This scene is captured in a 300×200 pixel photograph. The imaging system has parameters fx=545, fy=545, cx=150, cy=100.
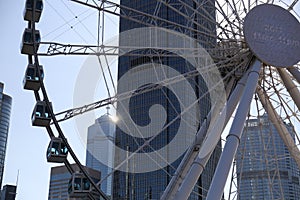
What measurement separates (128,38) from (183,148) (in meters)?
29.1

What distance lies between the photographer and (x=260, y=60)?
1925 centimetres

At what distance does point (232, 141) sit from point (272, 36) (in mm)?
5094

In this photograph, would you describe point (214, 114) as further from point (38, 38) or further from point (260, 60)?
point (38, 38)

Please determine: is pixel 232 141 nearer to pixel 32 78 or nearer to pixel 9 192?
pixel 32 78

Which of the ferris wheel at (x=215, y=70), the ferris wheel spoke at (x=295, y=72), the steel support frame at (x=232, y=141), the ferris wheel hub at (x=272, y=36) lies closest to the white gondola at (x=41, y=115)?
the ferris wheel at (x=215, y=70)

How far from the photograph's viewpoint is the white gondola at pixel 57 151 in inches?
755

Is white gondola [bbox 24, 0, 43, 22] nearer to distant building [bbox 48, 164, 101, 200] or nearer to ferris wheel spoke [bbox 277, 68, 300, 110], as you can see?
ferris wheel spoke [bbox 277, 68, 300, 110]

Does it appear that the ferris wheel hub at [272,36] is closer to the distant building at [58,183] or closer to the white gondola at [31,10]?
the white gondola at [31,10]

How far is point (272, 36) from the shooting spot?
1955cm

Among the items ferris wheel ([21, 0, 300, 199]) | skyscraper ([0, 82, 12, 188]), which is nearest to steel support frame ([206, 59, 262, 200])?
ferris wheel ([21, 0, 300, 199])

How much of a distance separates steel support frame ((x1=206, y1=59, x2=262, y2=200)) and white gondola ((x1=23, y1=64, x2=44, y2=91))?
23.8 ft

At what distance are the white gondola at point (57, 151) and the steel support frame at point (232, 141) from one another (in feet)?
20.0

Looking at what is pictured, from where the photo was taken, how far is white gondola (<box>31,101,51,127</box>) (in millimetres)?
19312

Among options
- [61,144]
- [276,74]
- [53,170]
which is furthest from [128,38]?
[53,170]
